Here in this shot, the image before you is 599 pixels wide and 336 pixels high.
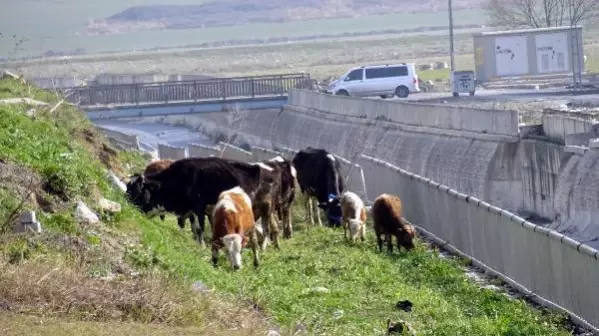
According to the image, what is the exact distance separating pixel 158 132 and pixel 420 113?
37.8 m

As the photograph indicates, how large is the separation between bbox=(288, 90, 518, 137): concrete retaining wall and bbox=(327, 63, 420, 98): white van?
8225 mm

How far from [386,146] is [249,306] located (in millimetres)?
35423

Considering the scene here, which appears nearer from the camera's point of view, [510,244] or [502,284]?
[510,244]

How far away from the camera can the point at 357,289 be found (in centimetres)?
1919

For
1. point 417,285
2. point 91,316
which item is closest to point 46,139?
point 417,285

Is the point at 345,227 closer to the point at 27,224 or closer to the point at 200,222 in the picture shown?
the point at 200,222

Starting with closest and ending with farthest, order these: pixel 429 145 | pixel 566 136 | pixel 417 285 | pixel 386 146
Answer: pixel 417 285
pixel 566 136
pixel 429 145
pixel 386 146

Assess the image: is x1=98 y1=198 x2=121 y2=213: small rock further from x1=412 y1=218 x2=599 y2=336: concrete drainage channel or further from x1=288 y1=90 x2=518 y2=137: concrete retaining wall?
x1=288 y1=90 x2=518 y2=137: concrete retaining wall

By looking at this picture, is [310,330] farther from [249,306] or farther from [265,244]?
[265,244]

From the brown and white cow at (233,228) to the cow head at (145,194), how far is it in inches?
134

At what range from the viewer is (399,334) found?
15.1 meters

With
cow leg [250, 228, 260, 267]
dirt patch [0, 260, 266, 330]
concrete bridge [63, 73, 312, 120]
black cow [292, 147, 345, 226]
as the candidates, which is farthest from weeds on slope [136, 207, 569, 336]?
concrete bridge [63, 73, 312, 120]

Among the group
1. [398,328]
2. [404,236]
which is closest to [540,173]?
[404,236]

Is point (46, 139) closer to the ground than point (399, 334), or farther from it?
farther from it
